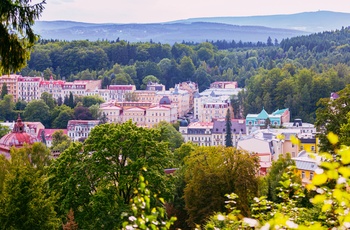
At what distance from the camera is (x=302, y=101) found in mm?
76062

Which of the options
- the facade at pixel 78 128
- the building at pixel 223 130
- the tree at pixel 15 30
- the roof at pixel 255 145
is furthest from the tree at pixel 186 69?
the tree at pixel 15 30

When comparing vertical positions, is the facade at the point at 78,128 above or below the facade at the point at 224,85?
below

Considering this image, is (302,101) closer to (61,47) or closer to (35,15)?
(61,47)

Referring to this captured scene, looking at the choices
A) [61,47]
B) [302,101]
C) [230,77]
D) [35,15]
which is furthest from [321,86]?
[35,15]

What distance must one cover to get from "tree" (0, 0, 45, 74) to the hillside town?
4014 centimetres

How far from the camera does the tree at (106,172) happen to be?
19453 mm

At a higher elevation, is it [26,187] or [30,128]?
[26,187]

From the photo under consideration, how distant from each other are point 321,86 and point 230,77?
40.1m

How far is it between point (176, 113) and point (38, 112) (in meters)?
17.8

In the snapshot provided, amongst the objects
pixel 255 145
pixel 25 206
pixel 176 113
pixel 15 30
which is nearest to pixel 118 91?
pixel 176 113

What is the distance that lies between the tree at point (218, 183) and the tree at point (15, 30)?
14.5 m

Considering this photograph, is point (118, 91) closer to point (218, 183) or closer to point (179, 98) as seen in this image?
point (179, 98)

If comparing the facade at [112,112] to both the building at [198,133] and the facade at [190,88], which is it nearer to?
the building at [198,133]

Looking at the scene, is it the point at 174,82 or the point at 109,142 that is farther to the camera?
the point at 174,82
